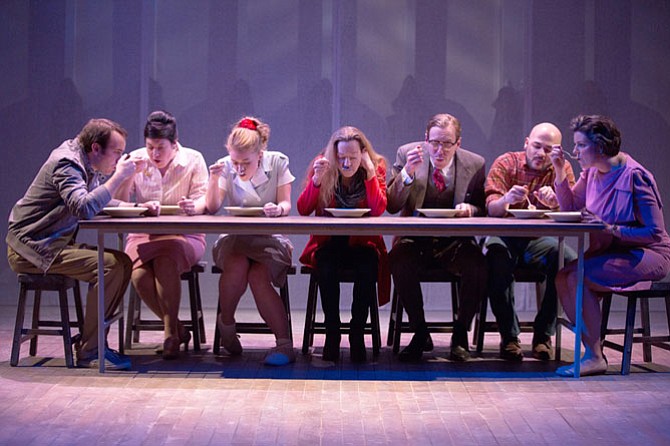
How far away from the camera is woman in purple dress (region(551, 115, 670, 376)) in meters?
4.49

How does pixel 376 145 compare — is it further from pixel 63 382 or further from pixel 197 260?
pixel 63 382

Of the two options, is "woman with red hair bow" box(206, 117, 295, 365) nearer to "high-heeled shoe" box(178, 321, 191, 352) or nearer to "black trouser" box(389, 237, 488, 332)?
"high-heeled shoe" box(178, 321, 191, 352)

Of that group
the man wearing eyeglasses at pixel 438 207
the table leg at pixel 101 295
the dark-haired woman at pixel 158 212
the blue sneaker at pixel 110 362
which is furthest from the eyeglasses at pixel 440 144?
the blue sneaker at pixel 110 362

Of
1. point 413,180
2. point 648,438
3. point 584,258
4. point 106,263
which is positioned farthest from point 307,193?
point 648,438

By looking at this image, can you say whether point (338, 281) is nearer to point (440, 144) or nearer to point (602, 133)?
point (440, 144)

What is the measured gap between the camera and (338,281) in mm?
4777

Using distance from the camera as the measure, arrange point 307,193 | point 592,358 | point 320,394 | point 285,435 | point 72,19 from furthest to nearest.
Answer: point 72,19, point 307,193, point 592,358, point 320,394, point 285,435

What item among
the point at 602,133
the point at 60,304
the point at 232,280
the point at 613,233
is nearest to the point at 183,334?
the point at 232,280

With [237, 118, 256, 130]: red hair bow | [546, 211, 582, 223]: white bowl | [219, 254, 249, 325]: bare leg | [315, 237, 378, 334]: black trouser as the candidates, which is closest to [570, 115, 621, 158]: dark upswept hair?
[546, 211, 582, 223]: white bowl

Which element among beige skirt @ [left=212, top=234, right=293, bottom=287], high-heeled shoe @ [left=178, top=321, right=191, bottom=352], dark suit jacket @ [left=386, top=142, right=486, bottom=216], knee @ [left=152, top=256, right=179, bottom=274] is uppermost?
dark suit jacket @ [left=386, top=142, right=486, bottom=216]

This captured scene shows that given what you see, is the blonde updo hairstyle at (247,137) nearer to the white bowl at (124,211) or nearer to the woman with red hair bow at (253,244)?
the woman with red hair bow at (253,244)

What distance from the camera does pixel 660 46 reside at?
23.9ft

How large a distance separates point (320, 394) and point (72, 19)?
4315 millimetres

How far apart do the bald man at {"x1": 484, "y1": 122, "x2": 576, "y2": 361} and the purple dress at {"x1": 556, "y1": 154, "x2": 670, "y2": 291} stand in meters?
0.42
